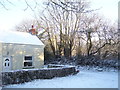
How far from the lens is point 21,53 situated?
22.0 meters

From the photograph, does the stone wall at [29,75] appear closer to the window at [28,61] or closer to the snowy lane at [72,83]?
the snowy lane at [72,83]

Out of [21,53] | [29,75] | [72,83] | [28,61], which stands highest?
[21,53]

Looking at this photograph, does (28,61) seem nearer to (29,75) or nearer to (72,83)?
(29,75)

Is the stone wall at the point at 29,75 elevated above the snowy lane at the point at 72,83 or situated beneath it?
elevated above

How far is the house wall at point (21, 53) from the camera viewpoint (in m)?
20.6

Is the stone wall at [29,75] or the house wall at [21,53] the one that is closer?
the stone wall at [29,75]

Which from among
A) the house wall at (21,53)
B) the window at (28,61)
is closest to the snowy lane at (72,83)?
the house wall at (21,53)

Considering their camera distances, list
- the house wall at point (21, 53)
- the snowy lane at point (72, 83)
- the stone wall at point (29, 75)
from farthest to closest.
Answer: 1. the house wall at point (21, 53)
2. the stone wall at point (29, 75)
3. the snowy lane at point (72, 83)

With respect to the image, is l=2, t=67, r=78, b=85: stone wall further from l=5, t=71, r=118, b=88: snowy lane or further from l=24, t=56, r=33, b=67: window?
l=24, t=56, r=33, b=67: window

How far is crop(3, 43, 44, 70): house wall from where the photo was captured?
20.6m

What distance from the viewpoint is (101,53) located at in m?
38.4

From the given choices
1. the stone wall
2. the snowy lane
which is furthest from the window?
the snowy lane

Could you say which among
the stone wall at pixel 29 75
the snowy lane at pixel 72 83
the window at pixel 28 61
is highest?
the window at pixel 28 61

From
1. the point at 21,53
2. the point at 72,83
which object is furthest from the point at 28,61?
the point at 72,83
